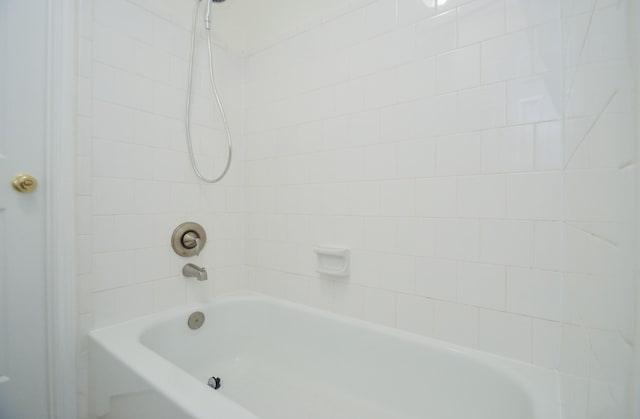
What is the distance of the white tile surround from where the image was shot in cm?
74

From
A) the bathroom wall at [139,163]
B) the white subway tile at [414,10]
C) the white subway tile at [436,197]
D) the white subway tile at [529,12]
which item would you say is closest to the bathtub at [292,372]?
the bathroom wall at [139,163]

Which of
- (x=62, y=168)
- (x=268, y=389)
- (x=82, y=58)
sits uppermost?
(x=82, y=58)

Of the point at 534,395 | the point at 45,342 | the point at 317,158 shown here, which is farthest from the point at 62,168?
the point at 534,395

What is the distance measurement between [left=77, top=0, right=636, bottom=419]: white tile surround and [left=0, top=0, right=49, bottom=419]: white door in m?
0.11

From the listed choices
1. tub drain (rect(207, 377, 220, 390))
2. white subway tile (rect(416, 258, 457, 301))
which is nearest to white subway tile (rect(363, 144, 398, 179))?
Result: white subway tile (rect(416, 258, 457, 301))

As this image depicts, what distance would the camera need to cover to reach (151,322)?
1139 mm

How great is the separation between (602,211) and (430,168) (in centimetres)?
64

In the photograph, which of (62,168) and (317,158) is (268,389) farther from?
(62,168)

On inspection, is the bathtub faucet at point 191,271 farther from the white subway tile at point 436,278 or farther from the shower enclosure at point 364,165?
the white subway tile at point 436,278

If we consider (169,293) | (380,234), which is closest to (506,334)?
(380,234)

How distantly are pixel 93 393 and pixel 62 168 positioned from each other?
2.57ft

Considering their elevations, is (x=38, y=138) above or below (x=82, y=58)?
below

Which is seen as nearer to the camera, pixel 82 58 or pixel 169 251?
pixel 82 58

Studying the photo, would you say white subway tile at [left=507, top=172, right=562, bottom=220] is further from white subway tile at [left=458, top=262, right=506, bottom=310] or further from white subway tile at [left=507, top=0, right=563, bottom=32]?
white subway tile at [left=507, top=0, right=563, bottom=32]
